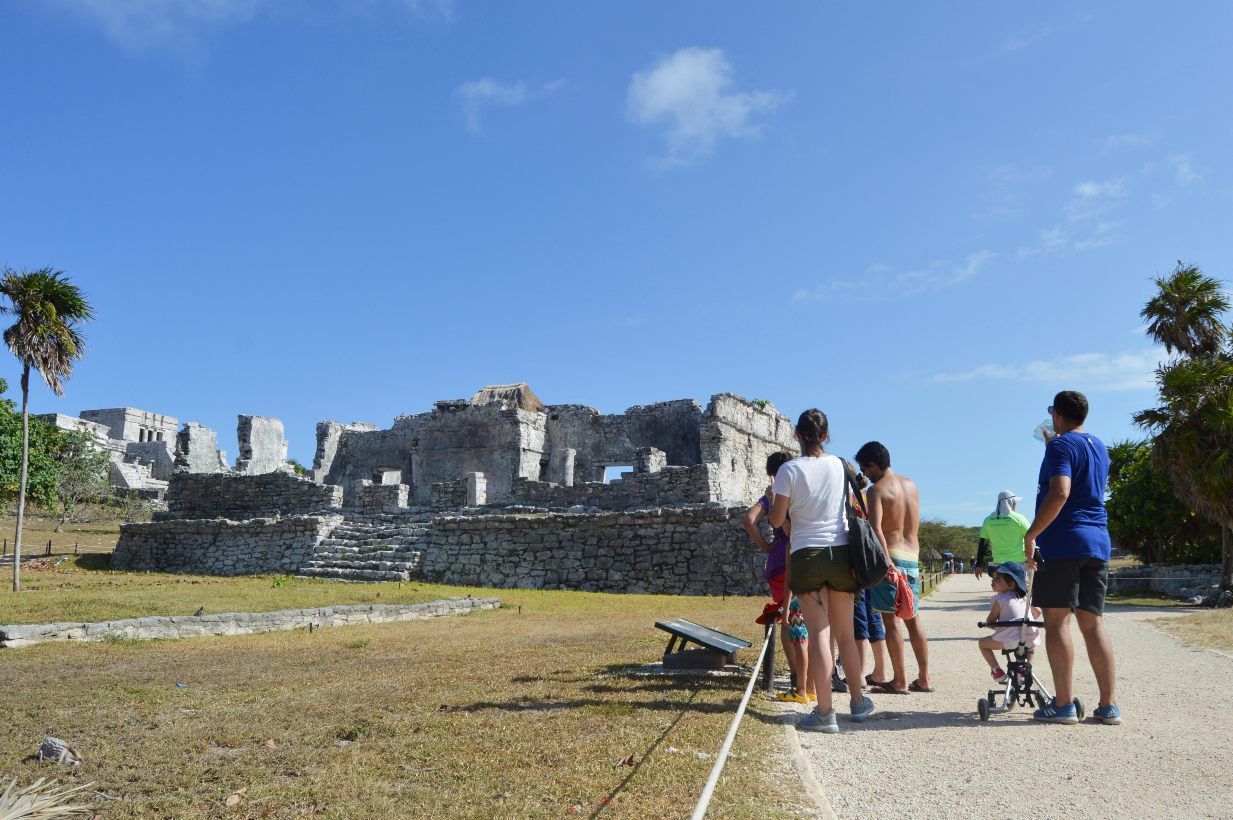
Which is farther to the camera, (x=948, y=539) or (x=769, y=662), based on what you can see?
(x=948, y=539)

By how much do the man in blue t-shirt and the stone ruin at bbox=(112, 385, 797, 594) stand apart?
1022 cm

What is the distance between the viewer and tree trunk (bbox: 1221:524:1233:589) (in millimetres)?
14508

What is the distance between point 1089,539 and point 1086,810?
1.90 m

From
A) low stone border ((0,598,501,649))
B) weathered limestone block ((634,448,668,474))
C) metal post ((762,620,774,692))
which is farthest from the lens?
weathered limestone block ((634,448,668,474))

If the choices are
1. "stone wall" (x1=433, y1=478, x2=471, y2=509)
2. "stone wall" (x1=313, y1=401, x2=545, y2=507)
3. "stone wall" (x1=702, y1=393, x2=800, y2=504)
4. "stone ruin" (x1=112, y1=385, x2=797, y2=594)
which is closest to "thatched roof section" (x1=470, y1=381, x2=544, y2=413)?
"stone ruin" (x1=112, y1=385, x2=797, y2=594)

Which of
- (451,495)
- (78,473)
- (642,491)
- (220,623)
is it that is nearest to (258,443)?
(451,495)

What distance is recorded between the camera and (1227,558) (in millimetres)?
14859

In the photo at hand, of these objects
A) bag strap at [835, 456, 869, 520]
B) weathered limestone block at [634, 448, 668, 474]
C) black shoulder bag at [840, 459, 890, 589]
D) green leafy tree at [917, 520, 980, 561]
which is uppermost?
weathered limestone block at [634, 448, 668, 474]

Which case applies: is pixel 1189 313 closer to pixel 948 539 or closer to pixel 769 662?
pixel 769 662

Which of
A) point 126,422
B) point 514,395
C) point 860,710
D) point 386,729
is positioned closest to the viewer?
point 386,729

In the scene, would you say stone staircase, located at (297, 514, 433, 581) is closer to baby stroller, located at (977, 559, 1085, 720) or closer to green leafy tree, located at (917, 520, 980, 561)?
baby stroller, located at (977, 559, 1085, 720)

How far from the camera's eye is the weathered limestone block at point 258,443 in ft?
90.0

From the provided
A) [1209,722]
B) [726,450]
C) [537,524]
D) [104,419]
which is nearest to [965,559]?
[726,450]

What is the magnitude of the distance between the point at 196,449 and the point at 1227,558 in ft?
100
